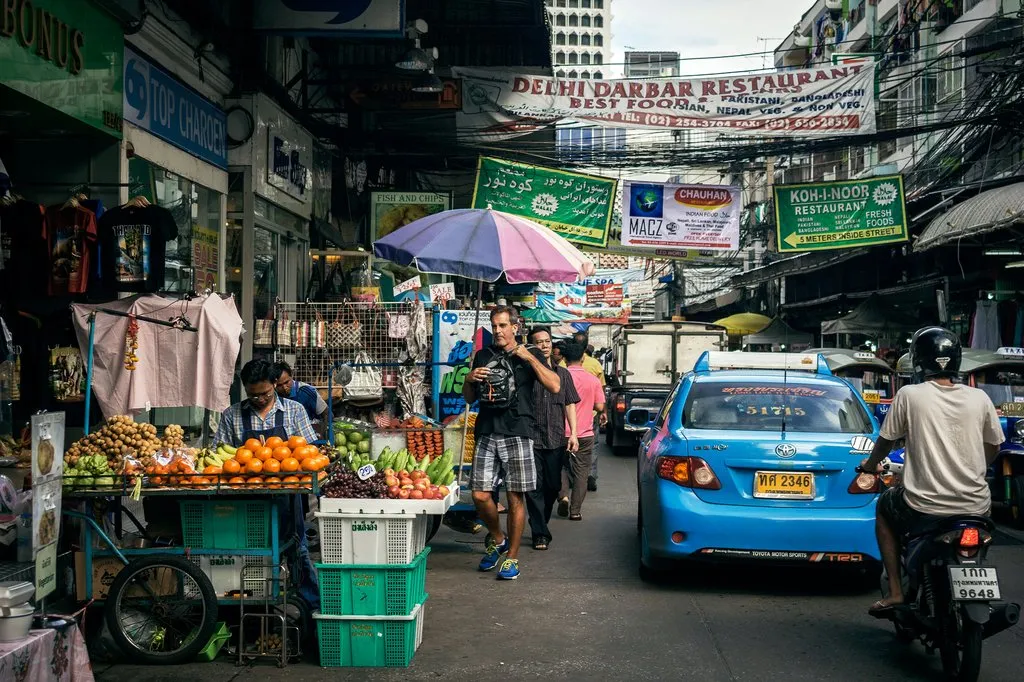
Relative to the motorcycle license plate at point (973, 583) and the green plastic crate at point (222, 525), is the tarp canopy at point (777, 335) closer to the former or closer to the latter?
the motorcycle license plate at point (973, 583)

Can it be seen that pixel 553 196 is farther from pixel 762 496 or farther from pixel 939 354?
pixel 939 354

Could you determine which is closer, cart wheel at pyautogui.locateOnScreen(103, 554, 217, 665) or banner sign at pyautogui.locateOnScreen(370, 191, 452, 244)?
cart wheel at pyautogui.locateOnScreen(103, 554, 217, 665)

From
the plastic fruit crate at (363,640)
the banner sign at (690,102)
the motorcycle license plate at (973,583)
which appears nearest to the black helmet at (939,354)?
the motorcycle license plate at (973,583)

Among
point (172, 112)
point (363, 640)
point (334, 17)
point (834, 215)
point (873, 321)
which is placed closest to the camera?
point (363, 640)

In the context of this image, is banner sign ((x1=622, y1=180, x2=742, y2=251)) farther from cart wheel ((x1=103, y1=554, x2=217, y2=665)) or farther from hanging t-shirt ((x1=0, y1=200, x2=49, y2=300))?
cart wheel ((x1=103, y1=554, x2=217, y2=665))

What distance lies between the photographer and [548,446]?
10.1 metres

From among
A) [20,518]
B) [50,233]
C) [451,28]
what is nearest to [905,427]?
[20,518]

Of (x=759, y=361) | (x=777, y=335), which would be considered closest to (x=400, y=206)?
(x=759, y=361)

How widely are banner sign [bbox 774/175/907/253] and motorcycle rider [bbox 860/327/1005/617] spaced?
14.6 meters

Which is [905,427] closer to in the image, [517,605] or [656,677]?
[656,677]

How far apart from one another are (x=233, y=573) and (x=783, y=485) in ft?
12.1

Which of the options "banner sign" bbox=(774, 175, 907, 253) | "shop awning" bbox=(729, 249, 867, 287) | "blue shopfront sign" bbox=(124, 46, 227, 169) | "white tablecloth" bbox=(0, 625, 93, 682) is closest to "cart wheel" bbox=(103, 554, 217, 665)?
"white tablecloth" bbox=(0, 625, 93, 682)

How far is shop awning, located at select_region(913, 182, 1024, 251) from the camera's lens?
608 inches

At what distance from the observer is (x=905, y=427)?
19.3ft
